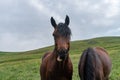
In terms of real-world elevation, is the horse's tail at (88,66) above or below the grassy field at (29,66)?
above

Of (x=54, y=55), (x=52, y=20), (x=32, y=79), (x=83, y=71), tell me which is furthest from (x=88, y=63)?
(x=32, y=79)

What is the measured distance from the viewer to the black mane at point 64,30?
35.5ft

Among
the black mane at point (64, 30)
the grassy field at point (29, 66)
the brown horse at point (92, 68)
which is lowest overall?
the grassy field at point (29, 66)

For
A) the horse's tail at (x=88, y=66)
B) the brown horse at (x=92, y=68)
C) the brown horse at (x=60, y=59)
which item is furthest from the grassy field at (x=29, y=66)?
the brown horse at (x=60, y=59)

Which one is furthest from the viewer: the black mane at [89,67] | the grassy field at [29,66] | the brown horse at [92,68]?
the grassy field at [29,66]

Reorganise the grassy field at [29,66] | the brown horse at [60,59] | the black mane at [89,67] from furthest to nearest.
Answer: the grassy field at [29,66]
the black mane at [89,67]
the brown horse at [60,59]

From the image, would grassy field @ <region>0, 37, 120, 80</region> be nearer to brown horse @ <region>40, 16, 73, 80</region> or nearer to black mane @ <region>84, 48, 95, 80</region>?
black mane @ <region>84, 48, 95, 80</region>

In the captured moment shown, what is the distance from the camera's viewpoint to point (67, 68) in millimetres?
11859

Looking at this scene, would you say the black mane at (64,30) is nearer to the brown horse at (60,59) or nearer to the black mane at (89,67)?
the brown horse at (60,59)

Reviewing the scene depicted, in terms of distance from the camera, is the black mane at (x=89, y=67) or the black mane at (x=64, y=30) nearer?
the black mane at (x=64, y=30)

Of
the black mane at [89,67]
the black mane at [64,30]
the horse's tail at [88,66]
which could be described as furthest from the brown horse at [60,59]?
the black mane at [89,67]

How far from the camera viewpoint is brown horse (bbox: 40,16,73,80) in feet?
34.4

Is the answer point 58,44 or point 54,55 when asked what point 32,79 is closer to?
point 54,55

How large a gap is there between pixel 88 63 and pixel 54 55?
132cm
